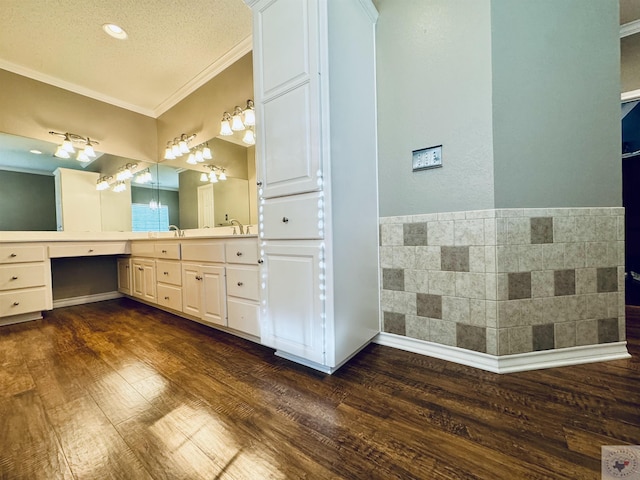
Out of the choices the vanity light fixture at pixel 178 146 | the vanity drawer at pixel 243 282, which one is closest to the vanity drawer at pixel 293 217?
the vanity drawer at pixel 243 282

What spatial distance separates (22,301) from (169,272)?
1.31m

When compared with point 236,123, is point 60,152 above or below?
below

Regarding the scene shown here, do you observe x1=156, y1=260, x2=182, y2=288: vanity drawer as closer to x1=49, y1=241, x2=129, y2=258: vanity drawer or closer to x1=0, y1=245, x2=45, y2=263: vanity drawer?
x1=49, y1=241, x2=129, y2=258: vanity drawer

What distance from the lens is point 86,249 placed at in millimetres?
2805

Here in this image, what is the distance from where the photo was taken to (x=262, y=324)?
5.25 ft

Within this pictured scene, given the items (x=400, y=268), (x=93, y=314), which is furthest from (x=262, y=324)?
(x=93, y=314)

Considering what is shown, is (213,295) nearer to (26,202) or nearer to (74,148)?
(26,202)

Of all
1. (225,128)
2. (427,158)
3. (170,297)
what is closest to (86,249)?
(170,297)

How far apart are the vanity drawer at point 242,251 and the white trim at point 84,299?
2.61m

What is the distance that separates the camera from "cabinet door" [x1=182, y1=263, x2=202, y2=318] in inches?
84.4

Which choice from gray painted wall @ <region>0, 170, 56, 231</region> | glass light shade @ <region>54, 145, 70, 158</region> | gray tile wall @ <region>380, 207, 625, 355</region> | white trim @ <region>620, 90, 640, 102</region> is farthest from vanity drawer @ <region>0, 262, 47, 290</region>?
white trim @ <region>620, 90, 640, 102</region>

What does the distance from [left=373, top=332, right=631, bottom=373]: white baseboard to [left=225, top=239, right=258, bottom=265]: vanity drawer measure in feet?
4.04

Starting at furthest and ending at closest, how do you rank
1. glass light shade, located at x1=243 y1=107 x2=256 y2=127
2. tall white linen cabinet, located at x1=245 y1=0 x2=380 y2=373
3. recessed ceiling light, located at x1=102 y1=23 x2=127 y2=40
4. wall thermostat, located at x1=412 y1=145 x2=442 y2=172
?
glass light shade, located at x1=243 y1=107 x2=256 y2=127, recessed ceiling light, located at x1=102 y1=23 x2=127 y2=40, wall thermostat, located at x1=412 y1=145 x2=442 y2=172, tall white linen cabinet, located at x1=245 y1=0 x2=380 y2=373

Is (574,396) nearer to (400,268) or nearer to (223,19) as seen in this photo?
(400,268)
